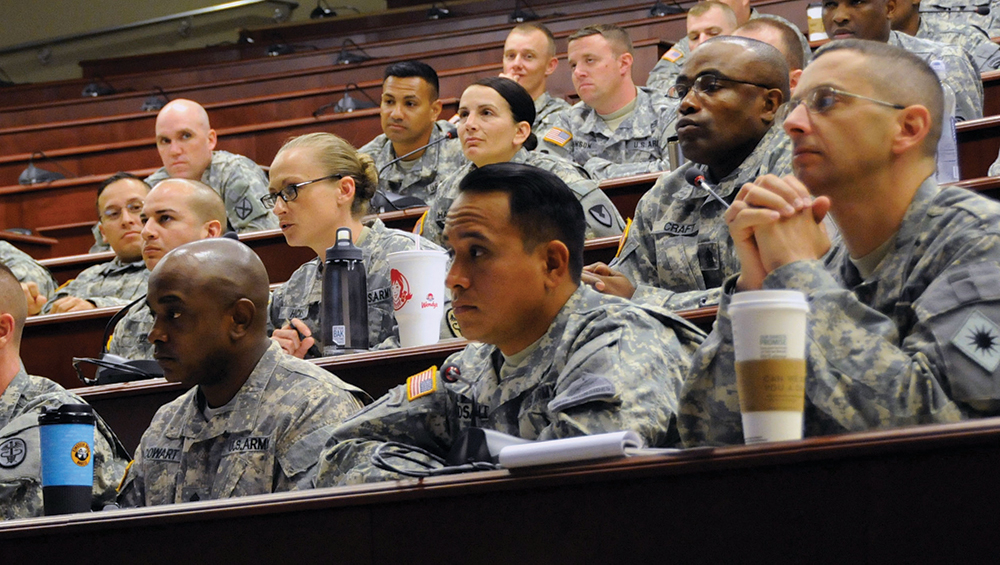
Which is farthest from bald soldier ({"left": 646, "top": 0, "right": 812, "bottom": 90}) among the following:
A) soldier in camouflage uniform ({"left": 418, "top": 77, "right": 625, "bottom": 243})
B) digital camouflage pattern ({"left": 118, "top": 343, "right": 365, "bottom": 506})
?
digital camouflage pattern ({"left": 118, "top": 343, "right": 365, "bottom": 506})

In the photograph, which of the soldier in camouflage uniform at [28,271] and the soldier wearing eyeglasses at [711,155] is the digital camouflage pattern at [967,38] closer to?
the soldier wearing eyeglasses at [711,155]

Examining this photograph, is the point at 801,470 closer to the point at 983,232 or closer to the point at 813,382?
the point at 813,382

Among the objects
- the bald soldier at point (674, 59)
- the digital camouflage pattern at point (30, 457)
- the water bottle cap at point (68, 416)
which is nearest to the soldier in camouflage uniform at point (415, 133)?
the bald soldier at point (674, 59)

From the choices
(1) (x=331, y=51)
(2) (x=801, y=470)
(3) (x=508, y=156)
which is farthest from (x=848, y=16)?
(1) (x=331, y=51)

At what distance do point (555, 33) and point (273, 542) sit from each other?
5.68 metres

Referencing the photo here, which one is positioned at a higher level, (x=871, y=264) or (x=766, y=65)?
A: (x=766, y=65)

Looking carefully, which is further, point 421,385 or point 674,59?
point 674,59

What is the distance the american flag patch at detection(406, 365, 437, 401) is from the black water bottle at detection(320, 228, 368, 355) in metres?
0.81

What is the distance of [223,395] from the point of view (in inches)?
87.0

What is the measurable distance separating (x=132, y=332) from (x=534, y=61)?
99.5 inches

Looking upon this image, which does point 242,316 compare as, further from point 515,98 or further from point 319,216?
point 515,98

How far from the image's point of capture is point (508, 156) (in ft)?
13.0

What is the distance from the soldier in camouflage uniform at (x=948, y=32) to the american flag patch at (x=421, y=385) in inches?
112

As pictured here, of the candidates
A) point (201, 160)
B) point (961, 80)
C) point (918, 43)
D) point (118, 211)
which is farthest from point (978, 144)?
point (201, 160)
